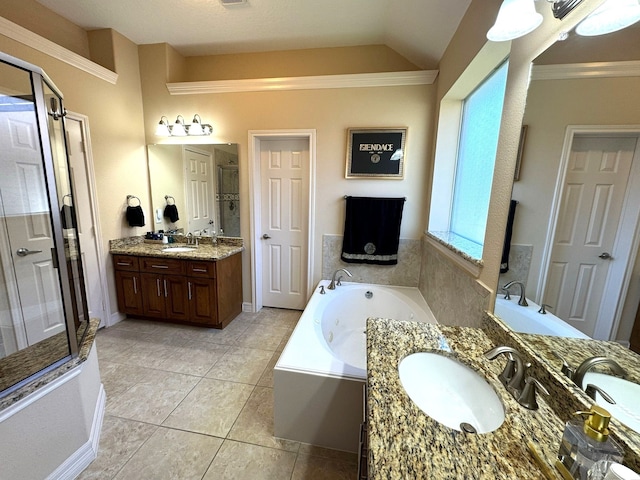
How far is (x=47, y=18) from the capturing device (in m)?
2.28

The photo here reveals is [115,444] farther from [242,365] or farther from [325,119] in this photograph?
[325,119]

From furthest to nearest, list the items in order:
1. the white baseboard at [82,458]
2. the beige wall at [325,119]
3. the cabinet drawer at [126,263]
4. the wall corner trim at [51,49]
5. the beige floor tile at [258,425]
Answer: the cabinet drawer at [126,263] → the beige wall at [325,119] → the wall corner trim at [51,49] → the beige floor tile at [258,425] → the white baseboard at [82,458]

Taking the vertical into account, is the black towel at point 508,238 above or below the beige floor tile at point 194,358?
above

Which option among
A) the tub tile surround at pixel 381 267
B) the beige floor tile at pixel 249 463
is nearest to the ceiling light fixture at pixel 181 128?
the tub tile surround at pixel 381 267

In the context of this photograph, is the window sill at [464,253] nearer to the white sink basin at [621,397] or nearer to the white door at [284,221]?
the white sink basin at [621,397]

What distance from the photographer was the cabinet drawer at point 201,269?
8.63 feet

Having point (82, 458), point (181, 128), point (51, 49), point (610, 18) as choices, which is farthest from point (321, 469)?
point (51, 49)

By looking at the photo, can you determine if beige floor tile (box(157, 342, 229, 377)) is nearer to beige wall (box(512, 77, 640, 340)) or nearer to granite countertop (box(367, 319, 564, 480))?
granite countertop (box(367, 319, 564, 480))

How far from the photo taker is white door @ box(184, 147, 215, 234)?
302cm

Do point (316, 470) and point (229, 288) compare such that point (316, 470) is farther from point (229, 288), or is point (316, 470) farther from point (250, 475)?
point (229, 288)

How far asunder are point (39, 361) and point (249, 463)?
1218mm

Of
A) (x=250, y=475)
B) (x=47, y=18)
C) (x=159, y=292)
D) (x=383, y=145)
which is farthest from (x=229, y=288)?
(x=47, y=18)

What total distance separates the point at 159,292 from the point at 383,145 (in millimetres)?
2782

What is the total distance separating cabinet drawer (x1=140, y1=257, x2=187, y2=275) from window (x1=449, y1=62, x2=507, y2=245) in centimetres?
265
